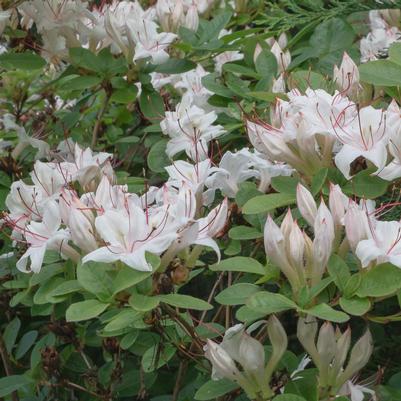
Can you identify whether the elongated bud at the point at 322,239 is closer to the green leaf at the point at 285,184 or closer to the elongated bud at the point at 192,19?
the green leaf at the point at 285,184

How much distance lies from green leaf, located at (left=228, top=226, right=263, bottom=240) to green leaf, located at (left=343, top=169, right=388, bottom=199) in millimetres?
190

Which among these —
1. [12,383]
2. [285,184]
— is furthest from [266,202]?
[12,383]

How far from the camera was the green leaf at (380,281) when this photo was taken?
126cm

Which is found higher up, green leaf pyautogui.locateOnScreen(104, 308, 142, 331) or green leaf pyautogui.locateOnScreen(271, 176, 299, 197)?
green leaf pyautogui.locateOnScreen(271, 176, 299, 197)

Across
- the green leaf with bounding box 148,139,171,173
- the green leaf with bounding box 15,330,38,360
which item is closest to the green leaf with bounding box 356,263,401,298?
the green leaf with bounding box 148,139,171,173

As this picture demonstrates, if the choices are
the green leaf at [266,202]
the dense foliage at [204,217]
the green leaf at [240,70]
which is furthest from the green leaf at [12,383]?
the green leaf at [240,70]

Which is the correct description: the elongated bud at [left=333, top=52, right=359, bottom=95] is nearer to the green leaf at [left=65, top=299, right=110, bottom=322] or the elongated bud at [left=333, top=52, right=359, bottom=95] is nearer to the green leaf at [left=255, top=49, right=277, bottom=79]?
the green leaf at [left=255, top=49, right=277, bottom=79]

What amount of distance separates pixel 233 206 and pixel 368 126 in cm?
35

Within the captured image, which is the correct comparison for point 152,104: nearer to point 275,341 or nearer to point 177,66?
point 177,66

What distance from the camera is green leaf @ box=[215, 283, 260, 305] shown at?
137cm

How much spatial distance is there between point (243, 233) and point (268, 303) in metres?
0.33

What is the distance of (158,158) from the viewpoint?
2027 millimetres

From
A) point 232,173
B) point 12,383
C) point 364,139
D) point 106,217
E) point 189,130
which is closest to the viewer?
point 106,217

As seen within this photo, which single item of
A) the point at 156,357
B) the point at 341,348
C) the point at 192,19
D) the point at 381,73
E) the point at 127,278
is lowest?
the point at 156,357
